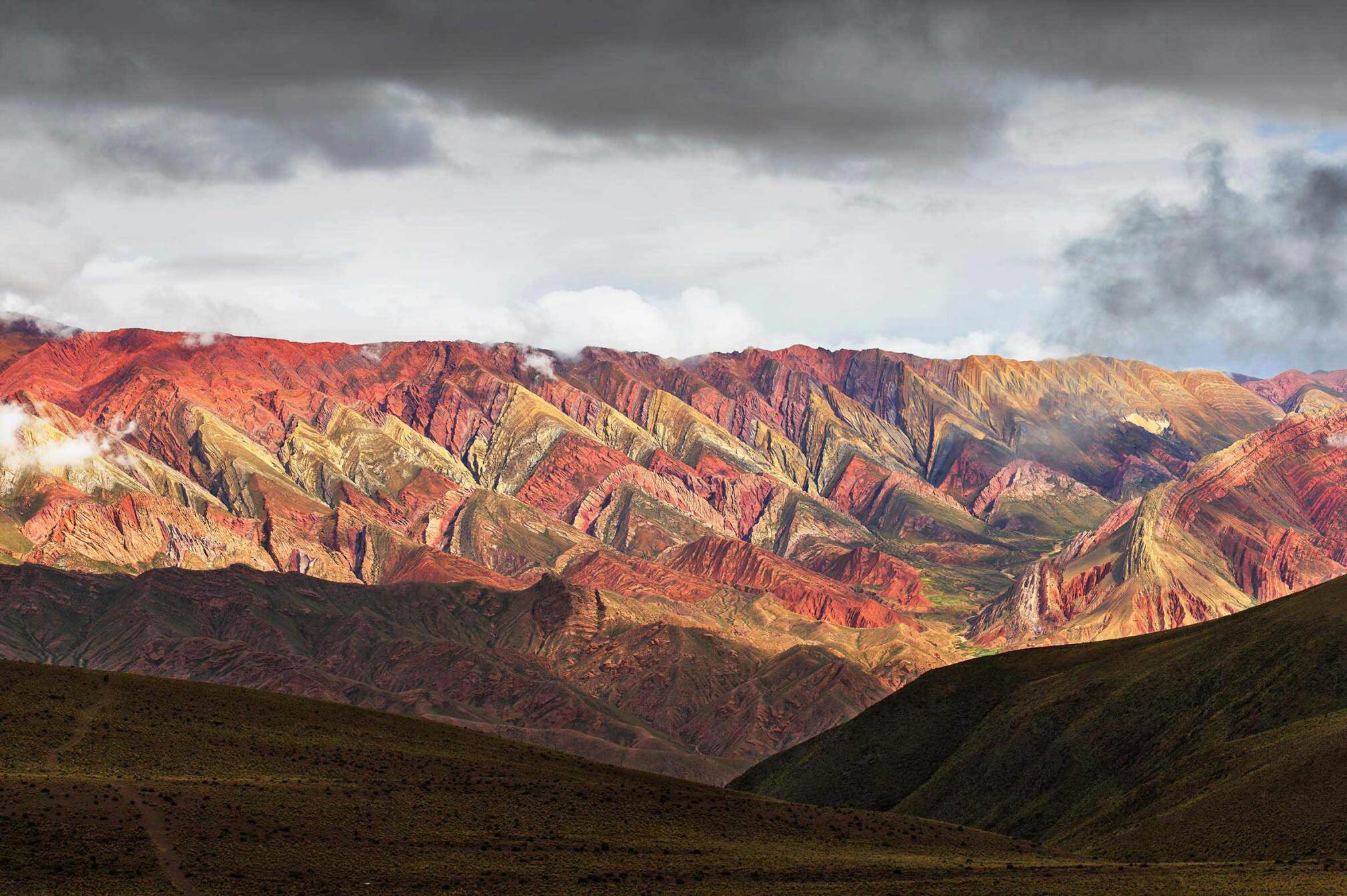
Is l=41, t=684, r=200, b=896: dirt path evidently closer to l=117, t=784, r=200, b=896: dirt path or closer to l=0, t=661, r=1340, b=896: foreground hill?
l=117, t=784, r=200, b=896: dirt path

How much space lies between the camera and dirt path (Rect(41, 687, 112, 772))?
121 metres

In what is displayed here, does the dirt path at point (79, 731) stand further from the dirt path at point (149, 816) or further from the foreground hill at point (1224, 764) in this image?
the foreground hill at point (1224, 764)

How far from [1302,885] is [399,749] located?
79.0 meters

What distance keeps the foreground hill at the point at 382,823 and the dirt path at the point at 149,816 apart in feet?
0.61

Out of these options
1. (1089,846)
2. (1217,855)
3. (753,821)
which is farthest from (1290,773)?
(753,821)

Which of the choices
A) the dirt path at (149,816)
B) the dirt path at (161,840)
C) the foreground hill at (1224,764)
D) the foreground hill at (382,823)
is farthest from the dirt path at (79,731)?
the foreground hill at (1224,764)

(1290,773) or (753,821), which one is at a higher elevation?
(1290,773)

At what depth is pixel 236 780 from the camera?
397ft

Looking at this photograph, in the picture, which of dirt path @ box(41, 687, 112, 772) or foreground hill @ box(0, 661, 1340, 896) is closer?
foreground hill @ box(0, 661, 1340, 896)

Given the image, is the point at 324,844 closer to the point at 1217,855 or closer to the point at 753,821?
the point at 753,821

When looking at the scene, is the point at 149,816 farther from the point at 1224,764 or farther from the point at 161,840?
the point at 1224,764

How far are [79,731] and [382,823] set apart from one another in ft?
107

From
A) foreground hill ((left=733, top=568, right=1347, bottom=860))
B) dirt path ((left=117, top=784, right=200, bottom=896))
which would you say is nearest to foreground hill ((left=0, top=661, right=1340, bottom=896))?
dirt path ((left=117, top=784, right=200, bottom=896))

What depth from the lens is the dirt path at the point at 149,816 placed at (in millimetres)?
98000
